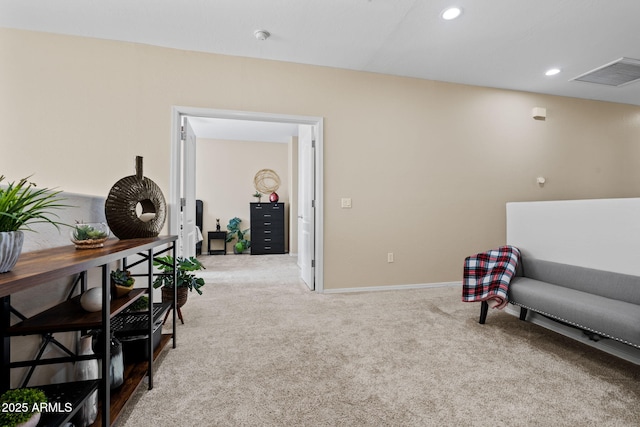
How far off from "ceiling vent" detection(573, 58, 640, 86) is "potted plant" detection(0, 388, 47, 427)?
16.6 ft

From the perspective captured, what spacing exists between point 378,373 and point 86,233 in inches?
64.2

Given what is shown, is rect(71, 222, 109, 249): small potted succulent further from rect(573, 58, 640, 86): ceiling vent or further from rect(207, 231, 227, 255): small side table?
rect(207, 231, 227, 255): small side table

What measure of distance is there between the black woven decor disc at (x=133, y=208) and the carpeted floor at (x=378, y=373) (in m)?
0.83

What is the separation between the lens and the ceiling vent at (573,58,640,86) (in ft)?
10.6

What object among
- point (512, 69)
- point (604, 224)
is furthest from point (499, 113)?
point (604, 224)


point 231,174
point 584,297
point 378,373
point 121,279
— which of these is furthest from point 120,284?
point 231,174

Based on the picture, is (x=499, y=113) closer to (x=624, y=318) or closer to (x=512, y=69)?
(x=512, y=69)

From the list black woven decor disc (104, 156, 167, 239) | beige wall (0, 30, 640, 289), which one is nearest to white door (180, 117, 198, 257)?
beige wall (0, 30, 640, 289)

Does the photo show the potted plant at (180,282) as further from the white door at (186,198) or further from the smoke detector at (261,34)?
the smoke detector at (261,34)

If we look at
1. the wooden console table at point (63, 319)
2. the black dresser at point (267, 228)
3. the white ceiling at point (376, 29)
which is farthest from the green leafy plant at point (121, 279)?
the black dresser at point (267, 228)

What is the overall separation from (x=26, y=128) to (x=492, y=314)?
4.51 m

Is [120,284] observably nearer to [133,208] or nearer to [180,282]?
[133,208]

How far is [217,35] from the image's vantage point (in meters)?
2.77

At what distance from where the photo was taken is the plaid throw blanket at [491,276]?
2.29 m
